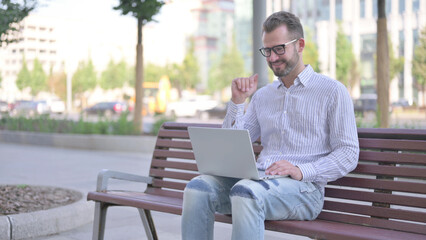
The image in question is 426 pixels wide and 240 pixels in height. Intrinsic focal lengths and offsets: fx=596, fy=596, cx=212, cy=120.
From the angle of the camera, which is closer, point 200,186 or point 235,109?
point 200,186

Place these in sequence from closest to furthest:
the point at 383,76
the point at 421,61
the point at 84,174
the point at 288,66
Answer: the point at 288,66 < the point at 84,174 < the point at 383,76 < the point at 421,61

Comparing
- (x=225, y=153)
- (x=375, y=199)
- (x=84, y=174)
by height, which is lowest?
(x=84, y=174)

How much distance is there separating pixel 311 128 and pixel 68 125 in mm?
13682

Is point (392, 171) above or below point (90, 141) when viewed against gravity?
above

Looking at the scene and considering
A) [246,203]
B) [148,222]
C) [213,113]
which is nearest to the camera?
[246,203]

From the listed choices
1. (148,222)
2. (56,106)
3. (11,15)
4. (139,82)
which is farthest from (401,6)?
(148,222)

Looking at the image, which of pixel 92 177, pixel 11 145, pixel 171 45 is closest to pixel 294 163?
pixel 92 177

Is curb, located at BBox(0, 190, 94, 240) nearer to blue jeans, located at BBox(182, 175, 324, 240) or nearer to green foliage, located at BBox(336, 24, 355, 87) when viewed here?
blue jeans, located at BBox(182, 175, 324, 240)

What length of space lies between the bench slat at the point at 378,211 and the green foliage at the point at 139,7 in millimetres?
9949

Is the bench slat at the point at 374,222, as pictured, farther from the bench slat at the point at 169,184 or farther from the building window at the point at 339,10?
the building window at the point at 339,10

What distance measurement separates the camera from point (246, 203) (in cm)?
279

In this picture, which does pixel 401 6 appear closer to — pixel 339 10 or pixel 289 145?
pixel 339 10

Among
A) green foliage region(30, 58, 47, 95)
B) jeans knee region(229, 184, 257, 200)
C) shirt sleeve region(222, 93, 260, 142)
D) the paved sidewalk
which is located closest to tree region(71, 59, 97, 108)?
green foliage region(30, 58, 47, 95)

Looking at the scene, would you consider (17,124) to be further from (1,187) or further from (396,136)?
(396,136)
